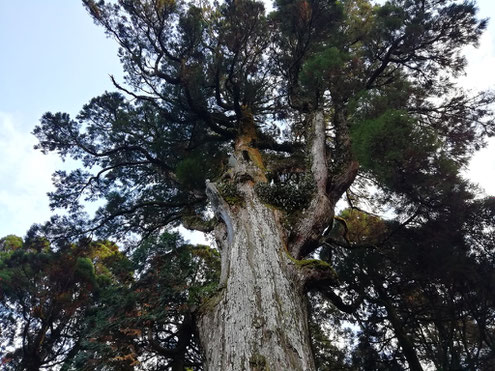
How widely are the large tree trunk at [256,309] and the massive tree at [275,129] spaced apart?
0.03 metres

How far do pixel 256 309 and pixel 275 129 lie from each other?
6.93m

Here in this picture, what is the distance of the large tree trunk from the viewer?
2.24 metres

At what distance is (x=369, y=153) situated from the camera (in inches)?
171

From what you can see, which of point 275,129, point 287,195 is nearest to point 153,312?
point 287,195

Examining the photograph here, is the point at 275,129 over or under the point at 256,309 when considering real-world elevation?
over

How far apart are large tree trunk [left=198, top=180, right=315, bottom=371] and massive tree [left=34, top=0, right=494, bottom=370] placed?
33 millimetres

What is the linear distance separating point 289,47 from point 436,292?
289 inches

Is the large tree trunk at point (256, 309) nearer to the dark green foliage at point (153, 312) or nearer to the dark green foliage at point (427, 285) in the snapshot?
the dark green foliage at point (153, 312)

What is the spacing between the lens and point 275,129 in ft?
29.3

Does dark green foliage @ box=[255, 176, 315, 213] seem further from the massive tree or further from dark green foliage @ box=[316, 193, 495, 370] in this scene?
dark green foliage @ box=[316, 193, 495, 370]

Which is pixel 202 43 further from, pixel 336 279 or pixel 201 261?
pixel 336 279

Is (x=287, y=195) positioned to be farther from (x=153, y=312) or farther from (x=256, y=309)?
(x=153, y=312)

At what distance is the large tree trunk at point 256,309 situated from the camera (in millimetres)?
2236

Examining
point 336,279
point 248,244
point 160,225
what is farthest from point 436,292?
point 160,225
